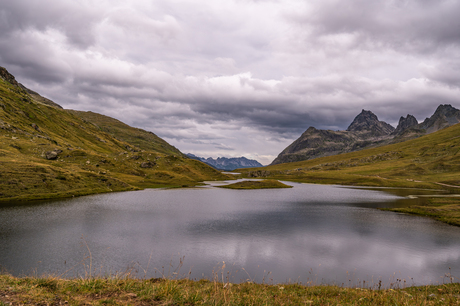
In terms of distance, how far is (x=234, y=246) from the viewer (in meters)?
44.5

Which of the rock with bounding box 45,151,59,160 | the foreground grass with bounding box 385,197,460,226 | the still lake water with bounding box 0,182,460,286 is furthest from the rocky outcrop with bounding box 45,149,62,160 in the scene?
the foreground grass with bounding box 385,197,460,226

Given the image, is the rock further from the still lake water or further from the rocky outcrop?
the still lake water

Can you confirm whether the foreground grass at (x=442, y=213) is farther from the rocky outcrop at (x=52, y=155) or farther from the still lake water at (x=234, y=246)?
the rocky outcrop at (x=52, y=155)

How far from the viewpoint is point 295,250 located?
42.9m

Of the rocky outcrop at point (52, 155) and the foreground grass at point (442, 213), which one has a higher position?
the rocky outcrop at point (52, 155)

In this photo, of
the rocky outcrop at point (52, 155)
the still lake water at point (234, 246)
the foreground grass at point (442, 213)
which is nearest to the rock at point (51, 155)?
the rocky outcrop at point (52, 155)

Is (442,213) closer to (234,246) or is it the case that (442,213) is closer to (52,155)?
(234,246)

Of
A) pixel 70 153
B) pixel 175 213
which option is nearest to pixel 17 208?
pixel 175 213

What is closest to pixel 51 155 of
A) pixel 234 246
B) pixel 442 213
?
pixel 234 246

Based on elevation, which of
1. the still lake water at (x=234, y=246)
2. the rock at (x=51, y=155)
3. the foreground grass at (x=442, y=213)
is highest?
the rock at (x=51, y=155)

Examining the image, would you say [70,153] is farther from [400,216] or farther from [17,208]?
[400,216]

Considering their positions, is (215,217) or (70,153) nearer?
(215,217)

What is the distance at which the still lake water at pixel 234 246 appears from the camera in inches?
1323

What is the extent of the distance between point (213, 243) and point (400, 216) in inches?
2451
